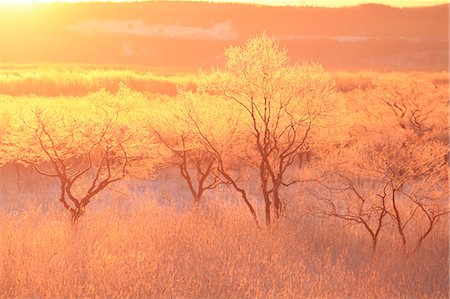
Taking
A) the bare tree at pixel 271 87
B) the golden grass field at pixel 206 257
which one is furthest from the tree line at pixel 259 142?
the golden grass field at pixel 206 257

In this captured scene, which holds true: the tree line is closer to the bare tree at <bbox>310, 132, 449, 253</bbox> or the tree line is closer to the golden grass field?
the bare tree at <bbox>310, 132, 449, 253</bbox>

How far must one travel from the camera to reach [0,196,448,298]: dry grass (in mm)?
10305

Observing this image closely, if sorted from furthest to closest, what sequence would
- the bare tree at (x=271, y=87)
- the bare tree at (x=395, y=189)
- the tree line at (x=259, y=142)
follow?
the bare tree at (x=271, y=87), the tree line at (x=259, y=142), the bare tree at (x=395, y=189)

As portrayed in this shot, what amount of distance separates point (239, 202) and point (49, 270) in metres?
9.10

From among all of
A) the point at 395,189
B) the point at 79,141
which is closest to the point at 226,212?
the point at 79,141

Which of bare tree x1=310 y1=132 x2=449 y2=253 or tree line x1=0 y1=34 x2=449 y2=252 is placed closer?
bare tree x1=310 y1=132 x2=449 y2=253

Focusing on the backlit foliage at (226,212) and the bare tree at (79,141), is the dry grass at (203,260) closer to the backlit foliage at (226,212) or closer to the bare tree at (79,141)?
the backlit foliage at (226,212)

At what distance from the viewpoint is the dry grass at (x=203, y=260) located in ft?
33.8

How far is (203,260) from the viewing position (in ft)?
40.6

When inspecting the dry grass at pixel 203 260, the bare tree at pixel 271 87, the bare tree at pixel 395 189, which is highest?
the bare tree at pixel 271 87

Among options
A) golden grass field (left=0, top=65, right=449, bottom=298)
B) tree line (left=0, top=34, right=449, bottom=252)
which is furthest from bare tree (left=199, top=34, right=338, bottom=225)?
golden grass field (left=0, top=65, right=449, bottom=298)

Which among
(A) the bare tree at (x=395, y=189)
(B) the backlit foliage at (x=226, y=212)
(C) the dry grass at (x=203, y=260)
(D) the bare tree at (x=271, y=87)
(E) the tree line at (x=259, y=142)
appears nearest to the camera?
(C) the dry grass at (x=203, y=260)

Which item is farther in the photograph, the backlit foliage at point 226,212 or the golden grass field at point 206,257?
the backlit foliage at point 226,212

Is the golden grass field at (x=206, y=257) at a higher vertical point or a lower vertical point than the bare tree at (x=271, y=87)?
lower
